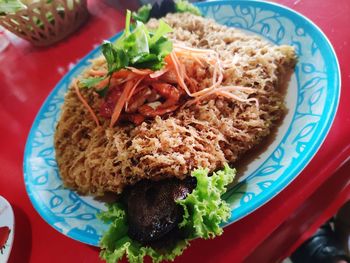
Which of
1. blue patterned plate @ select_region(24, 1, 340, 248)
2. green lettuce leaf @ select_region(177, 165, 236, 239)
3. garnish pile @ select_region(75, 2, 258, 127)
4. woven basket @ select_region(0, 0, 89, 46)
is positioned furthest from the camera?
woven basket @ select_region(0, 0, 89, 46)

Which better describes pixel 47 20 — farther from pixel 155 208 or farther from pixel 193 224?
pixel 193 224

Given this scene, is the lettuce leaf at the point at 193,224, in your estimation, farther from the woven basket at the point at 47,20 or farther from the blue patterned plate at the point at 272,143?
the woven basket at the point at 47,20

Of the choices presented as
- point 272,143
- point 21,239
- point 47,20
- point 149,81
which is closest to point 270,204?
point 272,143

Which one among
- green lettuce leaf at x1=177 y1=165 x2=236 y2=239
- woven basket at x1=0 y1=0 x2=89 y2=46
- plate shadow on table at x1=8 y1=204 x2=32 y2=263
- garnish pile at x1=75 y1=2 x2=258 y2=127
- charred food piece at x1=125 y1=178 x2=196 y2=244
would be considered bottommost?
plate shadow on table at x1=8 y1=204 x2=32 y2=263

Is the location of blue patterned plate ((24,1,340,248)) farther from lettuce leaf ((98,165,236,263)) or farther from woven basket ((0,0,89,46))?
woven basket ((0,0,89,46))

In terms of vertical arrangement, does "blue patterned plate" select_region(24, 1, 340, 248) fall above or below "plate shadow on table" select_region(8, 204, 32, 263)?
above

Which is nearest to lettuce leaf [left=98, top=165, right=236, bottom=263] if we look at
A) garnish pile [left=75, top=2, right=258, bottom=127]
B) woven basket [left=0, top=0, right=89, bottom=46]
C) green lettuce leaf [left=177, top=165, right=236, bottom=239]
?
green lettuce leaf [left=177, top=165, right=236, bottom=239]

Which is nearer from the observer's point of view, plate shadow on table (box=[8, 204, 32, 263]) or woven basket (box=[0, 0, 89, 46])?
plate shadow on table (box=[8, 204, 32, 263])
